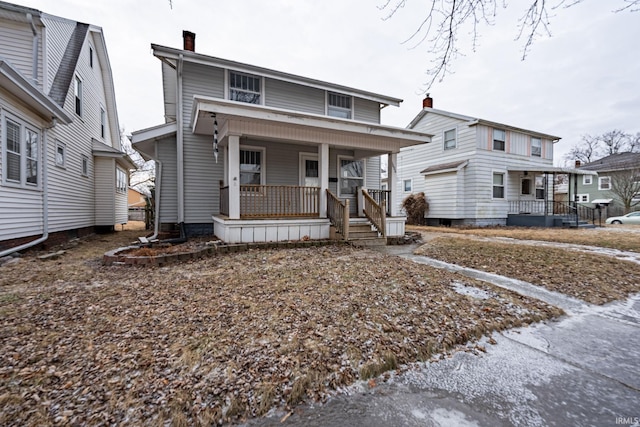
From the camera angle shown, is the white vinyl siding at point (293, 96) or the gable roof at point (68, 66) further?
the white vinyl siding at point (293, 96)

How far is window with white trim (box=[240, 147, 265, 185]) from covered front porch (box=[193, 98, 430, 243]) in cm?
3

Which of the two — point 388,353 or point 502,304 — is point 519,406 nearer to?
point 388,353

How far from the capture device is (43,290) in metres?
4.10

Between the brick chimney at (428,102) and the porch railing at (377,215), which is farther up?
the brick chimney at (428,102)

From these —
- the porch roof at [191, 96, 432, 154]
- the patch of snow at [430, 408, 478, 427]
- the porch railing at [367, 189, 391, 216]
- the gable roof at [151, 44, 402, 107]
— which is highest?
the gable roof at [151, 44, 402, 107]

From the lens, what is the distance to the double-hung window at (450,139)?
16.0 metres

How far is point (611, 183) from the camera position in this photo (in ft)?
83.1

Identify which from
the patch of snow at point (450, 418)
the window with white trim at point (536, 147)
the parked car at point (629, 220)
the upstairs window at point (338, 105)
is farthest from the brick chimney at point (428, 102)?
the patch of snow at point (450, 418)

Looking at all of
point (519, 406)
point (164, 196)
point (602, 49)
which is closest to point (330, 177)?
point (164, 196)

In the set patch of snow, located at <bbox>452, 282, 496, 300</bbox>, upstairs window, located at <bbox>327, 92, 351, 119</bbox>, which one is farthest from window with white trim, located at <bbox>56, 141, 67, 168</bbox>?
patch of snow, located at <bbox>452, 282, 496, 300</bbox>

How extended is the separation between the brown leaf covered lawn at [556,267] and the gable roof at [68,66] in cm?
1177

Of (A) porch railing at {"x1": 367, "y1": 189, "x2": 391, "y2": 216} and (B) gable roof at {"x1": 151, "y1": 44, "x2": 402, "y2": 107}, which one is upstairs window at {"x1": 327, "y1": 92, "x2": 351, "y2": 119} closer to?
(B) gable roof at {"x1": 151, "y1": 44, "x2": 402, "y2": 107}

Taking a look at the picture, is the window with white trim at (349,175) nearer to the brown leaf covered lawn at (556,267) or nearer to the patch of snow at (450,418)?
the brown leaf covered lawn at (556,267)

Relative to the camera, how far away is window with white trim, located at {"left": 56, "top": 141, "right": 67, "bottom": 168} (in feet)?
28.5
